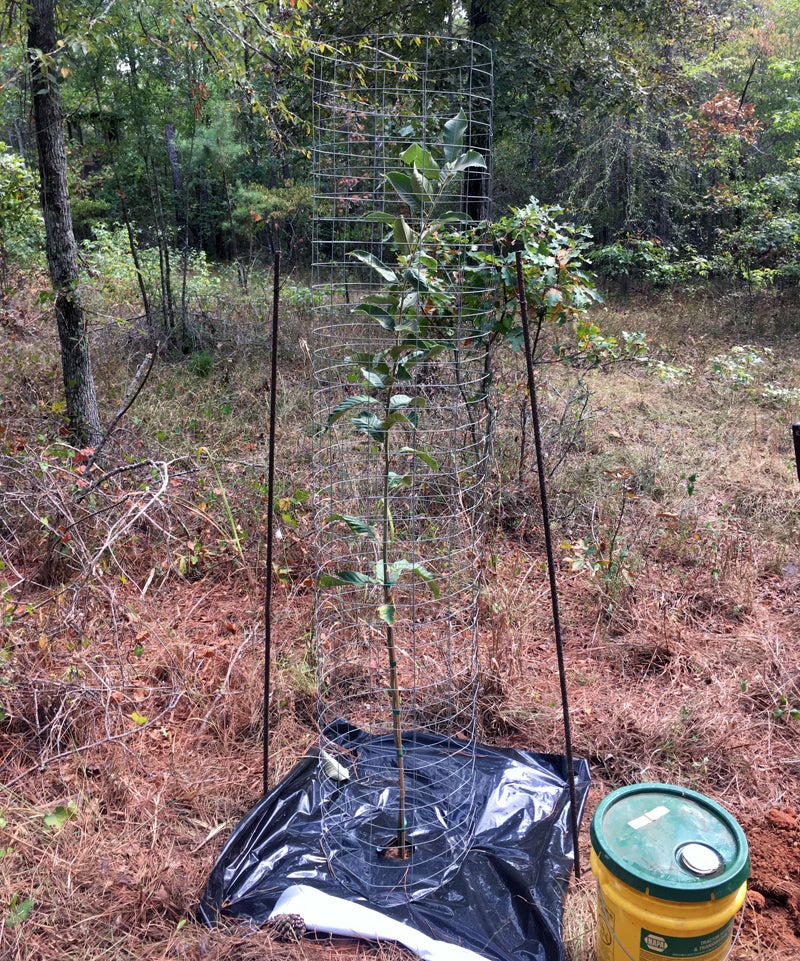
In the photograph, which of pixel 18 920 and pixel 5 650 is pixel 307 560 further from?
pixel 18 920

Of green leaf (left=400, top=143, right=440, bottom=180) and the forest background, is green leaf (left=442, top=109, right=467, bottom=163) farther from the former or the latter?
the forest background

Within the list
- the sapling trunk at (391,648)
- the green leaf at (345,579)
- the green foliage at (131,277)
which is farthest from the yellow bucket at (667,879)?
the green foliage at (131,277)

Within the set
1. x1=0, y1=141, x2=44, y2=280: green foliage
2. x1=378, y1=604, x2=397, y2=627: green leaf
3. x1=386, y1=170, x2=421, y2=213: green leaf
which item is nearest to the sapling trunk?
x1=378, y1=604, x2=397, y2=627: green leaf

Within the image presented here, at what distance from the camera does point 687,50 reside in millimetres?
7766

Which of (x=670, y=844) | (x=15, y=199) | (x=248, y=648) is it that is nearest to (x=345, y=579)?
(x=670, y=844)

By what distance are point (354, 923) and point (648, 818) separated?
2.59 ft

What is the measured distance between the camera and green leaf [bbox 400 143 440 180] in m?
1.65

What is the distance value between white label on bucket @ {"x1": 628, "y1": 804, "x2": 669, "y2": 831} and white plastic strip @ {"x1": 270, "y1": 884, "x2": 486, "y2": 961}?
52 centimetres

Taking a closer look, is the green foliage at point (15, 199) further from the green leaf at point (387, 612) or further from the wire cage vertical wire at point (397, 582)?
the green leaf at point (387, 612)

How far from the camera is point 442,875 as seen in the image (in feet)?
6.48

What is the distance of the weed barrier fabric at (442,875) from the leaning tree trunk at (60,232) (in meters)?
2.83

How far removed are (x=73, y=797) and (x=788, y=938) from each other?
202cm

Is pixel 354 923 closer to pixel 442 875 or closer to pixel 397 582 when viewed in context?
pixel 442 875

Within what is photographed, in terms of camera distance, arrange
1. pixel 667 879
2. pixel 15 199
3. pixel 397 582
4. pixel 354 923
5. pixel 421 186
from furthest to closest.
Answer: pixel 15 199 < pixel 397 582 < pixel 354 923 < pixel 421 186 < pixel 667 879
